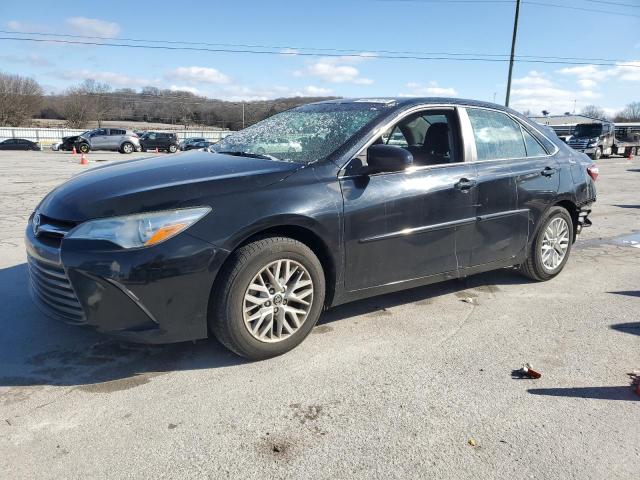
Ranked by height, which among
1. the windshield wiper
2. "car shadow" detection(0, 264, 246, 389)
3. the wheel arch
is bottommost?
"car shadow" detection(0, 264, 246, 389)

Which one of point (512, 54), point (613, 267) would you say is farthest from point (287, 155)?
point (512, 54)

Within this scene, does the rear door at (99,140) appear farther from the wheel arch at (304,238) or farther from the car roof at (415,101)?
the wheel arch at (304,238)

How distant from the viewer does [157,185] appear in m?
3.14

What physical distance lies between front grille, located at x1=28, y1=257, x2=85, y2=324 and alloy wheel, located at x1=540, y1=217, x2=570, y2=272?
13.2 ft

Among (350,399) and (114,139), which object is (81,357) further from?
(114,139)

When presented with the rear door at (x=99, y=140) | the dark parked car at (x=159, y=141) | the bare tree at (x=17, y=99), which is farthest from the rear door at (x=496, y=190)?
the bare tree at (x=17, y=99)

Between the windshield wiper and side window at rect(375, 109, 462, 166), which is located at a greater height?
→ side window at rect(375, 109, 462, 166)

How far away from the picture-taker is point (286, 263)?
3266mm

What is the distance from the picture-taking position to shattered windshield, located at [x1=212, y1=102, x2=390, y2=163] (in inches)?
148

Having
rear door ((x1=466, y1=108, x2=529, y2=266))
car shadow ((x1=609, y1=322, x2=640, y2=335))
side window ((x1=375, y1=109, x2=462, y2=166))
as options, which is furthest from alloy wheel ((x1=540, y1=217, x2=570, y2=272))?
side window ((x1=375, y1=109, x2=462, y2=166))

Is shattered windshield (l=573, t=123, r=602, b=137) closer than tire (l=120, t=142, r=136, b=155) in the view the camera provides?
Yes

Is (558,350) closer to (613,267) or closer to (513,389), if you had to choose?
(513,389)

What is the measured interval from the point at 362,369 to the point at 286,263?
0.81 m

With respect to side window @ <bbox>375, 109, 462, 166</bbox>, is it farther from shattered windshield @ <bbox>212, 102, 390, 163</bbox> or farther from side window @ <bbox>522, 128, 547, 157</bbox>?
side window @ <bbox>522, 128, 547, 157</bbox>
